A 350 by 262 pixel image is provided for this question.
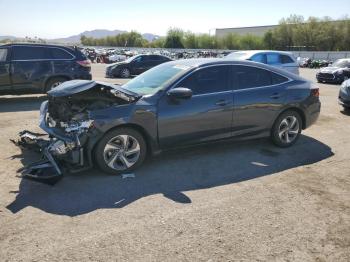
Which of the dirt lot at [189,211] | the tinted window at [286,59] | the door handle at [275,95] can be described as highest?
the tinted window at [286,59]

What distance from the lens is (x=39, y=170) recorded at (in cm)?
499

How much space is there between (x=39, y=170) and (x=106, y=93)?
55.9 inches

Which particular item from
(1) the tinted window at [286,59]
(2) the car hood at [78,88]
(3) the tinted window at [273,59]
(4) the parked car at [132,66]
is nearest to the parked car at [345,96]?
(3) the tinted window at [273,59]

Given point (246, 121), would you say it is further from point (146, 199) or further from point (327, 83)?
point (327, 83)

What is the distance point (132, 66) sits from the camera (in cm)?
2178

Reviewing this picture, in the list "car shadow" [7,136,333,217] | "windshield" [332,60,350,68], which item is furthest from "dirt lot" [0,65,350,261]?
"windshield" [332,60,350,68]

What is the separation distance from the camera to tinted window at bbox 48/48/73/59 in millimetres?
11430

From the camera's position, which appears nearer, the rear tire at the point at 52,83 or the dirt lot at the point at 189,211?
the dirt lot at the point at 189,211

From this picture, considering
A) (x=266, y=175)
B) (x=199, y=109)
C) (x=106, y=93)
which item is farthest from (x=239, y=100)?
(x=106, y=93)

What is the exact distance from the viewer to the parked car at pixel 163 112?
5.16m

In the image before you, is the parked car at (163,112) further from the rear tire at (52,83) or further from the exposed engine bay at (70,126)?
the rear tire at (52,83)

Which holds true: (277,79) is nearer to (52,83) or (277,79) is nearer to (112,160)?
(112,160)

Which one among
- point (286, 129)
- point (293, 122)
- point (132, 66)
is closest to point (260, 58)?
point (293, 122)

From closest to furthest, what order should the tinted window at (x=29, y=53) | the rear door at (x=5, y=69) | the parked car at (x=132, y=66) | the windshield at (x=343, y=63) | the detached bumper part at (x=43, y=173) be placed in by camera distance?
the detached bumper part at (x=43, y=173) → the rear door at (x=5, y=69) → the tinted window at (x=29, y=53) → the windshield at (x=343, y=63) → the parked car at (x=132, y=66)
